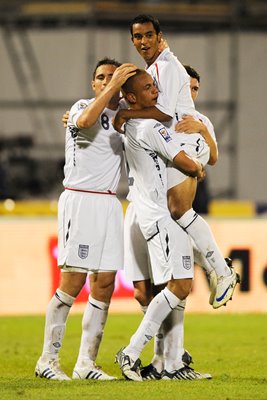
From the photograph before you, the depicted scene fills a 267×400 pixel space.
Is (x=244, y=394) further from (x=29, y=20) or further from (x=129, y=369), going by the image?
(x=29, y=20)

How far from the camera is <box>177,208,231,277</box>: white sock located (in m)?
7.69

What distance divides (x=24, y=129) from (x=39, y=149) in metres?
0.47

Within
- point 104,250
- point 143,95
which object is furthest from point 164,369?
point 143,95

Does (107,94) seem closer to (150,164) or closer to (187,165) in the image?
(150,164)

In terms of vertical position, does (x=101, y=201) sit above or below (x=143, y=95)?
below

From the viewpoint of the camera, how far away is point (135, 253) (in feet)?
26.3

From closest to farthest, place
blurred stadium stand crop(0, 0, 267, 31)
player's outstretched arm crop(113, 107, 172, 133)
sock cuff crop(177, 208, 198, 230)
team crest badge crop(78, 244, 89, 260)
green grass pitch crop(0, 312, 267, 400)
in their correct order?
green grass pitch crop(0, 312, 267, 400) < player's outstretched arm crop(113, 107, 172, 133) < sock cuff crop(177, 208, 198, 230) < team crest badge crop(78, 244, 89, 260) < blurred stadium stand crop(0, 0, 267, 31)

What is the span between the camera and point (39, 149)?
71.4 feet

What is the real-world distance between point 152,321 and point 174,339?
0.33m

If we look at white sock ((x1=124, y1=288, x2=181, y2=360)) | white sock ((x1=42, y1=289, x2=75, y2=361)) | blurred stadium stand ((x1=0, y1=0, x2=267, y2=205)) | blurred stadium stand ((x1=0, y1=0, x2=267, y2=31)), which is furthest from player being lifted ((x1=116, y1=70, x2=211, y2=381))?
blurred stadium stand ((x1=0, y1=0, x2=267, y2=31))

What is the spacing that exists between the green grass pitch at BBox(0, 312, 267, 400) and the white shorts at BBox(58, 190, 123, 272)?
793mm

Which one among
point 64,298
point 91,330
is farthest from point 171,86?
point 91,330

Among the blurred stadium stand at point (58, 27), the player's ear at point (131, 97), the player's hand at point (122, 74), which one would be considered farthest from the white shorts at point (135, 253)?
the blurred stadium stand at point (58, 27)

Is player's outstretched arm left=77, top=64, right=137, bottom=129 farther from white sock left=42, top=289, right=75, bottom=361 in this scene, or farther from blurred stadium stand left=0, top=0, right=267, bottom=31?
blurred stadium stand left=0, top=0, right=267, bottom=31
